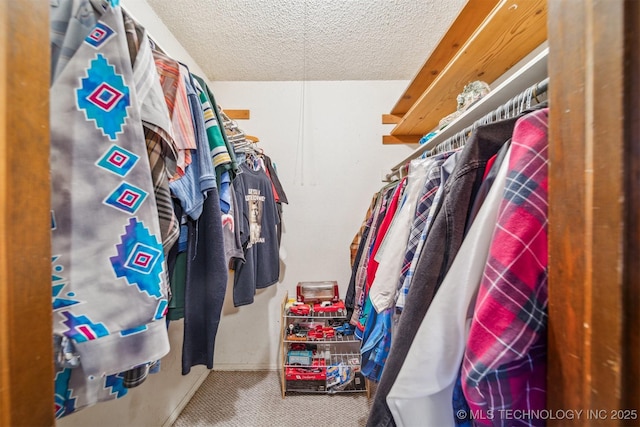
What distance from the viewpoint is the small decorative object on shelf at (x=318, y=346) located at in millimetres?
1444

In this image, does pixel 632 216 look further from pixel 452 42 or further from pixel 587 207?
pixel 452 42

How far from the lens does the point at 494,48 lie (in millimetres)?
869

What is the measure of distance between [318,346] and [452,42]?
1.93 metres

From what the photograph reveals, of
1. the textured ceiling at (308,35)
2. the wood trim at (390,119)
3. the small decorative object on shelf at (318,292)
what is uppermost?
the textured ceiling at (308,35)

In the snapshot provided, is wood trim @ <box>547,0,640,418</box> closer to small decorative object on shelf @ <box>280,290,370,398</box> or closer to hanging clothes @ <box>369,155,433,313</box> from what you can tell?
hanging clothes @ <box>369,155,433,313</box>

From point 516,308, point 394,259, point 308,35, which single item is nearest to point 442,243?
point 516,308

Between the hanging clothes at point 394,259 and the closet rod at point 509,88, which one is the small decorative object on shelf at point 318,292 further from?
the closet rod at point 509,88

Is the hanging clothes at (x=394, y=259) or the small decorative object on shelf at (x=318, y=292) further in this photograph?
the small decorative object on shelf at (x=318, y=292)

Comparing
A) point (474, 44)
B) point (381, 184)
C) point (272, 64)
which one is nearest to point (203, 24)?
point (272, 64)

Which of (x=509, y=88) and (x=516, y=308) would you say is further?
(x=509, y=88)

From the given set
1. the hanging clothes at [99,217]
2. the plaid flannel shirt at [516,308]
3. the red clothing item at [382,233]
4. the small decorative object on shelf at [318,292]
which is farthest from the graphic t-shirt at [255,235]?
the plaid flannel shirt at [516,308]

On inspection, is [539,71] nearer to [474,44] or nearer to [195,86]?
[474,44]

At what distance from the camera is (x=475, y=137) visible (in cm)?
46

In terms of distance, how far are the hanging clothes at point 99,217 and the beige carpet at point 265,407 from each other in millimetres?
1238
